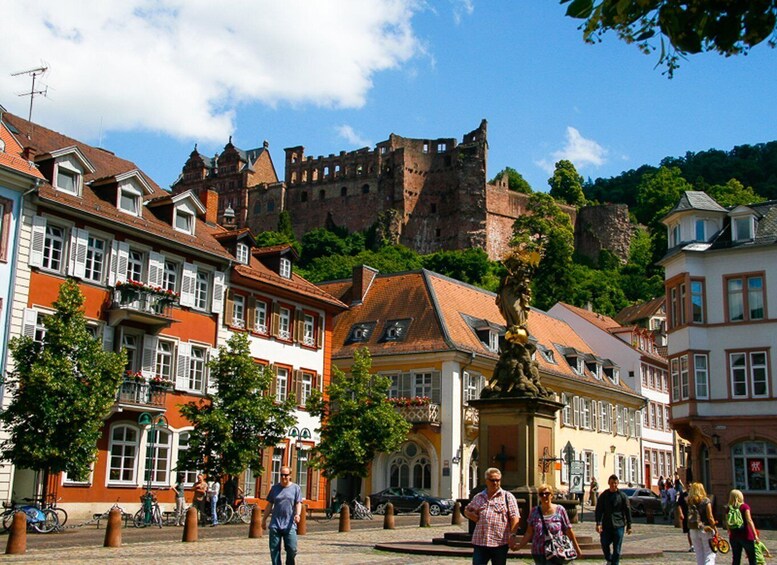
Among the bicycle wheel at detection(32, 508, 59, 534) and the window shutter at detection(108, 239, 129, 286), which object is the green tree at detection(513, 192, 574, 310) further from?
the bicycle wheel at detection(32, 508, 59, 534)

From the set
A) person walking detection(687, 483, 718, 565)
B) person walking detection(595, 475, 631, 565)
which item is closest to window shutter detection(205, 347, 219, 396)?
person walking detection(687, 483, 718, 565)

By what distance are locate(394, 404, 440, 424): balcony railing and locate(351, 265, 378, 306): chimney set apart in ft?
28.8

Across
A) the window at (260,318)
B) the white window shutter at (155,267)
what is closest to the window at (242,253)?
the window at (260,318)

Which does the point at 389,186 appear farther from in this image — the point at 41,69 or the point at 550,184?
the point at 41,69

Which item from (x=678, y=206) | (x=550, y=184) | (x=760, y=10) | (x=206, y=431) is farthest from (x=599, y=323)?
(x=550, y=184)

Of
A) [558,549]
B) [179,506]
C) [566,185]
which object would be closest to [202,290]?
[179,506]

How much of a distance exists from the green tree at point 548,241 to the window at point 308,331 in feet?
186

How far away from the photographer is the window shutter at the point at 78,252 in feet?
99.3

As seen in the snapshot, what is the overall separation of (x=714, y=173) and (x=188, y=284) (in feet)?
432

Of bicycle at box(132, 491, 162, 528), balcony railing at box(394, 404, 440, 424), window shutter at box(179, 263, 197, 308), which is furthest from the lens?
balcony railing at box(394, 404, 440, 424)

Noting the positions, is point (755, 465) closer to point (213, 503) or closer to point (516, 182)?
point (213, 503)

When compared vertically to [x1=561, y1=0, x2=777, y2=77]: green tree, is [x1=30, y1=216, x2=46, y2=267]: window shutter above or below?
above

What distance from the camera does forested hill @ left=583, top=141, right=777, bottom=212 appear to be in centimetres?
14675

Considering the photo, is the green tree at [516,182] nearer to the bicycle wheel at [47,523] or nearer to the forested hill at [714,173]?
the forested hill at [714,173]
